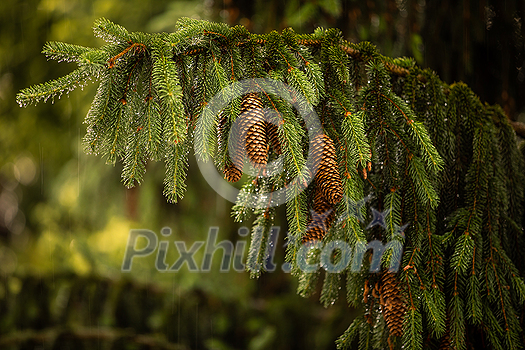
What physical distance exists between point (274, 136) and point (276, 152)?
0.06 m

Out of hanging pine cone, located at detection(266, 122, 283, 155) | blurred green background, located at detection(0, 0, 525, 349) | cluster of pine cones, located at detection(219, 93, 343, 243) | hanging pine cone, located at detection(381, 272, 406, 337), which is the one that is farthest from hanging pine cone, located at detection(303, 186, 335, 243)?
blurred green background, located at detection(0, 0, 525, 349)

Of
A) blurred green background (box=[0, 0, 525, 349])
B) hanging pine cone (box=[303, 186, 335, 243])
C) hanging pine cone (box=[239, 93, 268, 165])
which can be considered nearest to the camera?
hanging pine cone (box=[239, 93, 268, 165])

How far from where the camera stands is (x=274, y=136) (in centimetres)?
94

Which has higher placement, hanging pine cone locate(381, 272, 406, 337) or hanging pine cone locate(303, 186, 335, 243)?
hanging pine cone locate(303, 186, 335, 243)

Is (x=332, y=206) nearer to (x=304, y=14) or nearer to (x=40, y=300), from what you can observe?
(x=304, y=14)

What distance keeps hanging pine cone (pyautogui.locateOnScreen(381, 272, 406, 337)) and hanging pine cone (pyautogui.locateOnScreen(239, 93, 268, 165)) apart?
1.73ft

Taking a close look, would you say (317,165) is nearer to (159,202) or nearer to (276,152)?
(276,152)

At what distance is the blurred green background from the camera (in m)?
2.10

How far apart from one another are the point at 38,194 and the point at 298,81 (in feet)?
17.4

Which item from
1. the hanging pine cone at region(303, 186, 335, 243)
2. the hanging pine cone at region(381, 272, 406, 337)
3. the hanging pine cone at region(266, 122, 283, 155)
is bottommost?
the hanging pine cone at region(381, 272, 406, 337)

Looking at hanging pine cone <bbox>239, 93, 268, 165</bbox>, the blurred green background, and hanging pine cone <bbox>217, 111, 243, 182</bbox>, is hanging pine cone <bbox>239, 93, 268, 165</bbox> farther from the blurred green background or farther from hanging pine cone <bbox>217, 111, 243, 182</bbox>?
the blurred green background

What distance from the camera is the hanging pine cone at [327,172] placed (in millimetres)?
876

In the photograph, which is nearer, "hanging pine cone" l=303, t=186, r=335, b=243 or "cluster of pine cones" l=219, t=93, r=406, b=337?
"cluster of pine cones" l=219, t=93, r=406, b=337

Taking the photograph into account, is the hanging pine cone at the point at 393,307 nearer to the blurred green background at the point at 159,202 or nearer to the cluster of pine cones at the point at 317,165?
the cluster of pine cones at the point at 317,165
